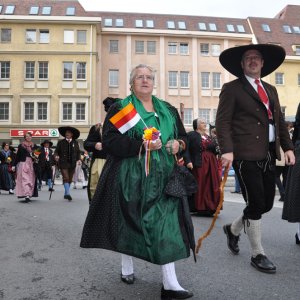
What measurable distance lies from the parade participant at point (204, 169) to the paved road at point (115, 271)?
6.08 feet

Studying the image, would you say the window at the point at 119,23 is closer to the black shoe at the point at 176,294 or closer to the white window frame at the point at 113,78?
the white window frame at the point at 113,78

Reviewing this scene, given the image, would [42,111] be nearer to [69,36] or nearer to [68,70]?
[68,70]

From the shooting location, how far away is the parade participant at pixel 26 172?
11.3m

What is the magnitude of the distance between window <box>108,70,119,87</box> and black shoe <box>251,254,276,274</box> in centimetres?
4160

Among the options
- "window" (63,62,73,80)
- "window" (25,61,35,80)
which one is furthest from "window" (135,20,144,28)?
"window" (25,61,35,80)

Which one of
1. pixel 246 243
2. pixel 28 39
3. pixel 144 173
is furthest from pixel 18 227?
pixel 28 39

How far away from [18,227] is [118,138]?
152 inches

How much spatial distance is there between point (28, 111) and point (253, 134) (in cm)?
3946

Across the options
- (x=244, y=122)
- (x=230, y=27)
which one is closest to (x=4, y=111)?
(x=230, y=27)

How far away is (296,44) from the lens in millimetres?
48312

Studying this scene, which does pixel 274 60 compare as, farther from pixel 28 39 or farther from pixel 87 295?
pixel 28 39

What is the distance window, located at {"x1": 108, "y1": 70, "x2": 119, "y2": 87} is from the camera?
44.7m

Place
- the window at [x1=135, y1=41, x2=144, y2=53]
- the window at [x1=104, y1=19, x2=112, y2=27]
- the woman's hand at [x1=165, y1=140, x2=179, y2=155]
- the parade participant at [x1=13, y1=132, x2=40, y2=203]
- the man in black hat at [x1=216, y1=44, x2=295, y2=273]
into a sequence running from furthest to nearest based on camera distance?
the window at [x1=104, y1=19, x2=112, y2=27], the window at [x1=135, y1=41, x2=144, y2=53], the parade participant at [x1=13, y1=132, x2=40, y2=203], the man in black hat at [x1=216, y1=44, x2=295, y2=273], the woman's hand at [x1=165, y1=140, x2=179, y2=155]

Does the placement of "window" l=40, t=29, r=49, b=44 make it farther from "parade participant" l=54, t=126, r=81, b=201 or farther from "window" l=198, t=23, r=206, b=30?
"parade participant" l=54, t=126, r=81, b=201
